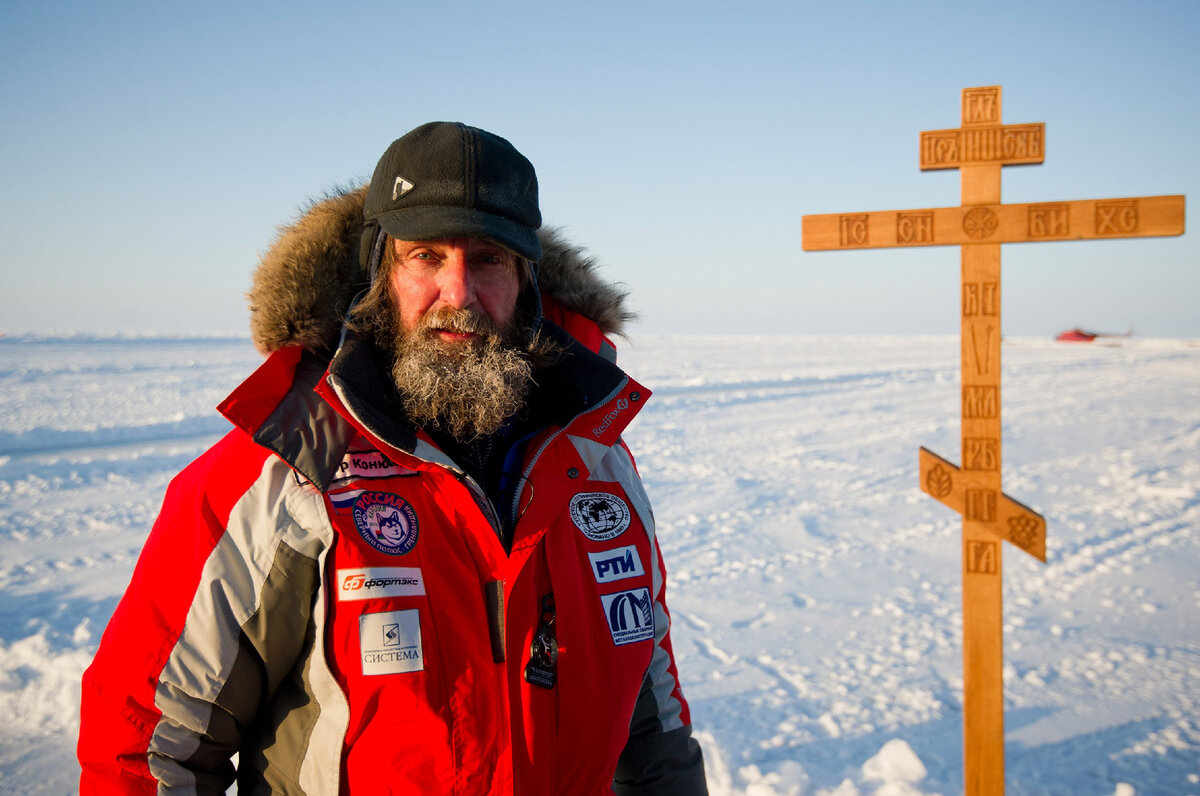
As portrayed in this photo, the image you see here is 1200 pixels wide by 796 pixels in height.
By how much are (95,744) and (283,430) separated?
1.96 ft

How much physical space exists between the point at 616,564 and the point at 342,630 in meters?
0.60

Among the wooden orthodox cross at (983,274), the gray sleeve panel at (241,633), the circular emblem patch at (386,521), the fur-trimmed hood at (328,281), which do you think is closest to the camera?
the gray sleeve panel at (241,633)

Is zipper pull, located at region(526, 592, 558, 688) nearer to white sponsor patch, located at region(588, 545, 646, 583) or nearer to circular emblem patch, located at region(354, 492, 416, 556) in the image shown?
white sponsor patch, located at region(588, 545, 646, 583)

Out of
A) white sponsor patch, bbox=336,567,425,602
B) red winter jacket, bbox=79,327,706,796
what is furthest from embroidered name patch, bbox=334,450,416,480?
white sponsor patch, bbox=336,567,425,602

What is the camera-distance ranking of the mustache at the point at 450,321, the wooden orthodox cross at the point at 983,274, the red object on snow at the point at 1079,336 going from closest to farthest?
the mustache at the point at 450,321
the wooden orthodox cross at the point at 983,274
the red object on snow at the point at 1079,336

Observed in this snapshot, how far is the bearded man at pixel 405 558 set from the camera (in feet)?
3.97

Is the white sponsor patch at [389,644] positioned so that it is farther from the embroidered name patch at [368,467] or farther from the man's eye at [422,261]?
the man's eye at [422,261]

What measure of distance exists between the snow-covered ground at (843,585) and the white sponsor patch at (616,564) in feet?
6.09

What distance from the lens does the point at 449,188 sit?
155 centimetres

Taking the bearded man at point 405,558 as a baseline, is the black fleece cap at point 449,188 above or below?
above

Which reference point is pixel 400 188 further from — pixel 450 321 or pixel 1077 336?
pixel 1077 336

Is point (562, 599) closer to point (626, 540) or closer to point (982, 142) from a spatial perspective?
point (626, 540)

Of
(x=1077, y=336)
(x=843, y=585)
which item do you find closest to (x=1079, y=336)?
(x=1077, y=336)

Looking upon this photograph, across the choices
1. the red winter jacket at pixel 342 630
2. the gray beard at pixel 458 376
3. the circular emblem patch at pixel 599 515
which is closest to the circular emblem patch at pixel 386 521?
the red winter jacket at pixel 342 630
